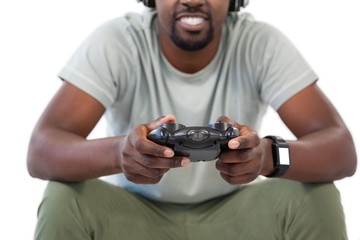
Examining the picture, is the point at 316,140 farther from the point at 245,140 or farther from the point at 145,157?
the point at 145,157

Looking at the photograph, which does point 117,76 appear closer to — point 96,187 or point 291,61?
point 96,187

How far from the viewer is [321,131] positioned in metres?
1.82

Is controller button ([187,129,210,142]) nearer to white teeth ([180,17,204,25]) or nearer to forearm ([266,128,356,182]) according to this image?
forearm ([266,128,356,182])

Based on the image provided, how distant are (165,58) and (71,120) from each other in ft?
1.05

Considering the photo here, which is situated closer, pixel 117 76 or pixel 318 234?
pixel 318 234

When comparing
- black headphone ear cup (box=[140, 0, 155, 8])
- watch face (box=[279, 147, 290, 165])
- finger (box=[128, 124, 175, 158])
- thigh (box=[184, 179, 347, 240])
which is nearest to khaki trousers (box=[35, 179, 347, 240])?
thigh (box=[184, 179, 347, 240])

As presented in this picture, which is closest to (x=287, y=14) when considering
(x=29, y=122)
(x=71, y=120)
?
(x=29, y=122)

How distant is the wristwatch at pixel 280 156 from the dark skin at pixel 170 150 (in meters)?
0.01

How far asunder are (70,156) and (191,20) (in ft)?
1.52

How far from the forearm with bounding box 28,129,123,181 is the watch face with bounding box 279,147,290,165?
35 centimetres

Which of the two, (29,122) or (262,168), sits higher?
(262,168)

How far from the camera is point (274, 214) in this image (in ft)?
5.91

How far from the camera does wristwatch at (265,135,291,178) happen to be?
5.49ft

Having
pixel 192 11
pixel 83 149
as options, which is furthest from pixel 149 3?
pixel 83 149
